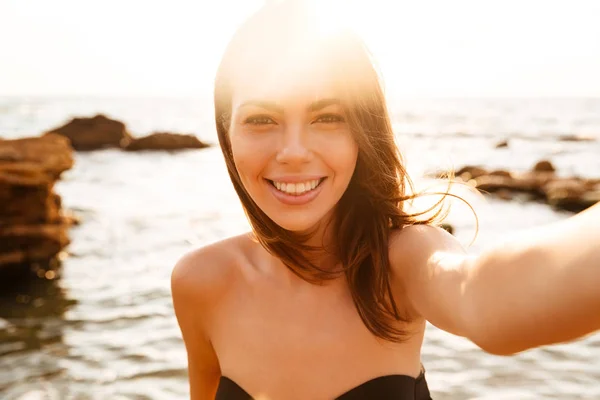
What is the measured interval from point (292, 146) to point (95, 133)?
31.5 metres

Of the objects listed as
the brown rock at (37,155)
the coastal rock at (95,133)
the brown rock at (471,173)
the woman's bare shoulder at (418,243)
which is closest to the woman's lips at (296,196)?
the woman's bare shoulder at (418,243)

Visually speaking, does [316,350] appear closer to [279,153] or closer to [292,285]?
[292,285]

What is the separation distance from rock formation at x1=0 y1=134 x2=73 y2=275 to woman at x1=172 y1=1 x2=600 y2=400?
6318mm

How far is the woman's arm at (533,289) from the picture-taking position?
36.7 inches

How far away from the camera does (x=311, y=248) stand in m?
2.34

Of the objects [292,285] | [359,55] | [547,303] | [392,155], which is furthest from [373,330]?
[547,303]

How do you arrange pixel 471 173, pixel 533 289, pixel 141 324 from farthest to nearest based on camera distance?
pixel 471 173 → pixel 141 324 → pixel 533 289

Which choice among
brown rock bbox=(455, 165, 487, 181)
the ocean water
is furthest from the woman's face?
brown rock bbox=(455, 165, 487, 181)

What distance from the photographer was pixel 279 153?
195cm

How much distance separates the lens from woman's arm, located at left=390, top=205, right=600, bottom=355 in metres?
0.93

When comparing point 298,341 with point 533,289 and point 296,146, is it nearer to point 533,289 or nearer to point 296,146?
point 296,146

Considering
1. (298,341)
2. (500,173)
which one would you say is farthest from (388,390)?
(500,173)

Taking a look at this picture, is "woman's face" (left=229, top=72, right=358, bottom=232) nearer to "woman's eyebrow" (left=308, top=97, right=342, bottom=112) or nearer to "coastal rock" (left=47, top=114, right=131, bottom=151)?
"woman's eyebrow" (left=308, top=97, right=342, bottom=112)

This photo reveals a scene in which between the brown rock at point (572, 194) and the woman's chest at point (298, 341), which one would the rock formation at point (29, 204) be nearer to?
the woman's chest at point (298, 341)
